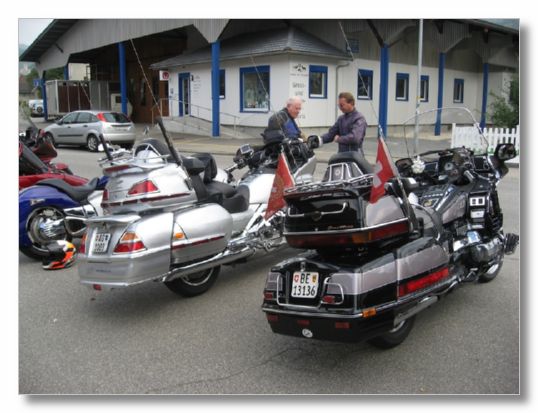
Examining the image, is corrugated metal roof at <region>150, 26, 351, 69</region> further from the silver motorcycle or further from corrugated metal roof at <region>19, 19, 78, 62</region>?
the silver motorcycle

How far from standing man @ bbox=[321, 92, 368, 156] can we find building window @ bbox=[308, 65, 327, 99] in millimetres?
13230

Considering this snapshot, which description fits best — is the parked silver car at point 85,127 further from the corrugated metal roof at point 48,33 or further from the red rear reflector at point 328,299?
the red rear reflector at point 328,299

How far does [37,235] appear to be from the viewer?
250 inches

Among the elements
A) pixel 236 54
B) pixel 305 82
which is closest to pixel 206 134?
pixel 236 54

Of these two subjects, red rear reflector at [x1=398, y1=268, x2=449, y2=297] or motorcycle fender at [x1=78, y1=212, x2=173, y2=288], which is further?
motorcycle fender at [x1=78, y1=212, x2=173, y2=288]

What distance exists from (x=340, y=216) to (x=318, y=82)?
59.8 feet

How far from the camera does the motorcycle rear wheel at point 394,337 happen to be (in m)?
3.66

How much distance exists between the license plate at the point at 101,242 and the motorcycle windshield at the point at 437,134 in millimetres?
2558

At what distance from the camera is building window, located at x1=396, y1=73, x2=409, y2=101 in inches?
640

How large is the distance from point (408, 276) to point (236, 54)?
16286mm

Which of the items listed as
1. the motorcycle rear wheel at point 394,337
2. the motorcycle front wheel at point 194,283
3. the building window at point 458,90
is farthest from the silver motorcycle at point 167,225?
the building window at point 458,90

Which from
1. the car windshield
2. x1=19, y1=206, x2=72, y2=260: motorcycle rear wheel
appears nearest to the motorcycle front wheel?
x1=19, y1=206, x2=72, y2=260: motorcycle rear wheel

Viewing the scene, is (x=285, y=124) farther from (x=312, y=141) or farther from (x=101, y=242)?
(x=101, y=242)

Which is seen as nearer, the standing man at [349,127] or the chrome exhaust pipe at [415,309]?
the chrome exhaust pipe at [415,309]
